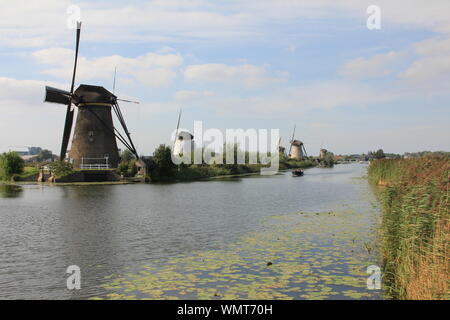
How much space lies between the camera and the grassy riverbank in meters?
7.82

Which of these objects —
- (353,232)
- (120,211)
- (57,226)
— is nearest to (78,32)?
(120,211)

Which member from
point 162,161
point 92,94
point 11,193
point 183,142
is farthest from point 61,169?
point 183,142

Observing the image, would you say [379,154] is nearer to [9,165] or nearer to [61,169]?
[61,169]

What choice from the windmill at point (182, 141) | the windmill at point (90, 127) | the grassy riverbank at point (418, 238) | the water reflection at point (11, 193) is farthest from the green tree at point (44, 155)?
the grassy riverbank at point (418, 238)

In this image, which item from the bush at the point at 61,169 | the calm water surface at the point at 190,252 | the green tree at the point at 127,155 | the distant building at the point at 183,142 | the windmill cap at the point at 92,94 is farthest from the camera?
the distant building at the point at 183,142

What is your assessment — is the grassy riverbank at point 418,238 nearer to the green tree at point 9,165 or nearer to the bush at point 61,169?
the bush at point 61,169

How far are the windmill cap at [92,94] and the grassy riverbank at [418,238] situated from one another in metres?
45.8

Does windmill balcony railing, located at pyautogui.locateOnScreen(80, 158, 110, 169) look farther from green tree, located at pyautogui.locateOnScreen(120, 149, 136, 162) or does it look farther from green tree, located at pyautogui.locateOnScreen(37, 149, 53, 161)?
green tree, located at pyautogui.locateOnScreen(37, 149, 53, 161)

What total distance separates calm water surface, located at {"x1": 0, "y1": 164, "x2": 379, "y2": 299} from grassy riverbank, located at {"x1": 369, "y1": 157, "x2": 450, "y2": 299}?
84cm

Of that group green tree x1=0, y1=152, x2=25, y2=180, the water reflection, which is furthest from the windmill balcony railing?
the water reflection

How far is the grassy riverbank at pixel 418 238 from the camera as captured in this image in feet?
25.7

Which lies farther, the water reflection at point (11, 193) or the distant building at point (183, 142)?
the distant building at point (183, 142)
